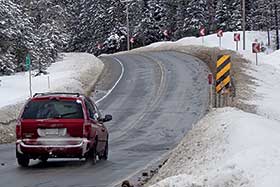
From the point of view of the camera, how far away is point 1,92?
110ft

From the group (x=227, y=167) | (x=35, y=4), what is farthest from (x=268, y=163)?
(x=35, y=4)

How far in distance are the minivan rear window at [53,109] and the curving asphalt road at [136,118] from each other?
1.14 m

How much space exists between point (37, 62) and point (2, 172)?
107 ft

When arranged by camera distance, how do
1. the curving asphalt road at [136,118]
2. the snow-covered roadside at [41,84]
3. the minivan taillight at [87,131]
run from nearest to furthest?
1. the curving asphalt road at [136,118]
2. the minivan taillight at [87,131]
3. the snow-covered roadside at [41,84]

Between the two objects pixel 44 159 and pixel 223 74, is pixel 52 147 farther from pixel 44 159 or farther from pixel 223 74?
pixel 223 74

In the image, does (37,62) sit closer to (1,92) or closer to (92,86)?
(92,86)

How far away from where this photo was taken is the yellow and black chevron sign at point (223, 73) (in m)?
25.3

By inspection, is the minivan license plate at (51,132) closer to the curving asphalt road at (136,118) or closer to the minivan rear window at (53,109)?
the minivan rear window at (53,109)

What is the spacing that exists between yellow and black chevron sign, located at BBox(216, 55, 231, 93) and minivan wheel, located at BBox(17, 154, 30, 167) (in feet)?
37.1

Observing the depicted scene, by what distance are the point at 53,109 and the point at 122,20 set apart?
89.1 m

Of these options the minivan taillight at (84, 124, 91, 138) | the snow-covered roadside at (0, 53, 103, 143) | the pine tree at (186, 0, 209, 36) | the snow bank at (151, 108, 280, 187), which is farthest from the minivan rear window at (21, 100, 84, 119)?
the pine tree at (186, 0, 209, 36)

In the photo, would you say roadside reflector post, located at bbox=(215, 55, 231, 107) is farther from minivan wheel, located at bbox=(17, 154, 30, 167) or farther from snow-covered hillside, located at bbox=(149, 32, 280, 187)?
minivan wheel, located at bbox=(17, 154, 30, 167)

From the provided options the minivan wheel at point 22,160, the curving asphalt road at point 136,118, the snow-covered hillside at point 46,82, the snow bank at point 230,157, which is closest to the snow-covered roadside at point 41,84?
the snow-covered hillside at point 46,82

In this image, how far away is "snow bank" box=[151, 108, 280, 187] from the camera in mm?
8266
